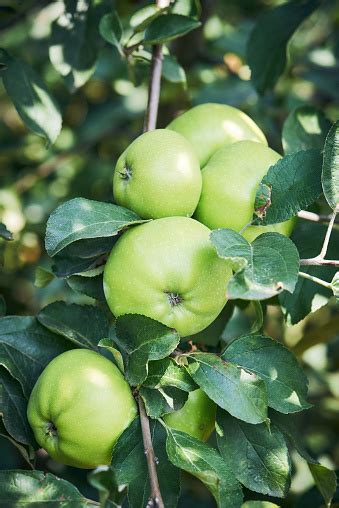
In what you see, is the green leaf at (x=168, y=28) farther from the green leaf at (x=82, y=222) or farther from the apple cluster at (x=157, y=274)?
the green leaf at (x=82, y=222)

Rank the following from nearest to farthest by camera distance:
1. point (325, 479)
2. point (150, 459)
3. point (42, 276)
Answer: point (150, 459)
point (325, 479)
point (42, 276)

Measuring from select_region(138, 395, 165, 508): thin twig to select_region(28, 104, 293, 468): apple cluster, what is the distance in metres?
0.02

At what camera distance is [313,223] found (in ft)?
3.73

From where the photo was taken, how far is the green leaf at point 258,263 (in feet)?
2.38

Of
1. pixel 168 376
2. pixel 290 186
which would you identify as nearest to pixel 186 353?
pixel 168 376

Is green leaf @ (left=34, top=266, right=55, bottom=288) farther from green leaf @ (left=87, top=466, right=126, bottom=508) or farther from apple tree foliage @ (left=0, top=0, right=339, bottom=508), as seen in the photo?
green leaf @ (left=87, top=466, right=126, bottom=508)

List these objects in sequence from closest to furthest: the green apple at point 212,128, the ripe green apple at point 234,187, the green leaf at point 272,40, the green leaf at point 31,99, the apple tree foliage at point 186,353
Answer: the apple tree foliage at point 186,353, the ripe green apple at point 234,187, the green apple at point 212,128, the green leaf at point 31,99, the green leaf at point 272,40

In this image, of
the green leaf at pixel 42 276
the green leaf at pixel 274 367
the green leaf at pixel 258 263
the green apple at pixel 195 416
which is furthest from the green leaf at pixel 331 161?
the green leaf at pixel 42 276

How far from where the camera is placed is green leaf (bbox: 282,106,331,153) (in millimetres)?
1161

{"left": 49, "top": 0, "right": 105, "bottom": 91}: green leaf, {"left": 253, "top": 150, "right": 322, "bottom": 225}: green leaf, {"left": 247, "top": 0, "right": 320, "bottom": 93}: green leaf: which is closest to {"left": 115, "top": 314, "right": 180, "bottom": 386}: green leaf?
{"left": 253, "top": 150, "right": 322, "bottom": 225}: green leaf

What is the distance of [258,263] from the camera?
2.56ft

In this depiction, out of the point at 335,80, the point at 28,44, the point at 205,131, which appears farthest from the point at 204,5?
Answer: the point at 205,131

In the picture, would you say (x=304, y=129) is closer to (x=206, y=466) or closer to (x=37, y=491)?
(x=206, y=466)

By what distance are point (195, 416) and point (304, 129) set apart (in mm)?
564
